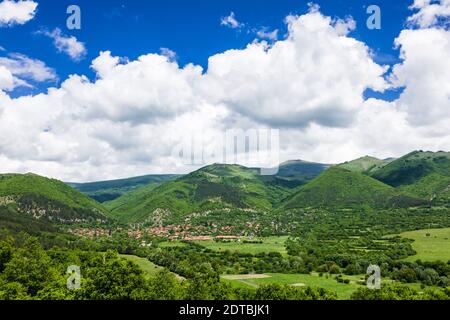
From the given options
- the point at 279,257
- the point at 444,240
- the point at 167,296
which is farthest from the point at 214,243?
the point at 167,296

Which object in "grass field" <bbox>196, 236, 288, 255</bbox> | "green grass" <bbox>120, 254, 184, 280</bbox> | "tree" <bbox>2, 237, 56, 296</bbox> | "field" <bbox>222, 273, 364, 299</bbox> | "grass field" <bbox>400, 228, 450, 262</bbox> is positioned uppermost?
"tree" <bbox>2, 237, 56, 296</bbox>

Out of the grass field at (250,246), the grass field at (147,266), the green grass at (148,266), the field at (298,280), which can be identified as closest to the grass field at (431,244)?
the field at (298,280)

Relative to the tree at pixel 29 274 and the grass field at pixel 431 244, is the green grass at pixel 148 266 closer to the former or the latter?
the tree at pixel 29 274

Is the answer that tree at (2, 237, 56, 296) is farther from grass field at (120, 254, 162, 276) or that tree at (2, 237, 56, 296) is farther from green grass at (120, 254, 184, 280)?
grass field at (120, 254, 162, 276)

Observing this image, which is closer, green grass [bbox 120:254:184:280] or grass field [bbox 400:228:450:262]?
green grass [bbox 120:254:184:280]

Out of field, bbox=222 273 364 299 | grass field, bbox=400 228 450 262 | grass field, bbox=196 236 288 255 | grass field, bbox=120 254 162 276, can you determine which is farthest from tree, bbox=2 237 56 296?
grass field, bbox=400 228 450 262
